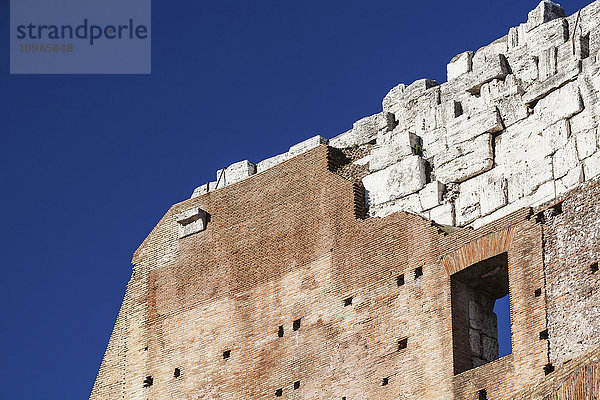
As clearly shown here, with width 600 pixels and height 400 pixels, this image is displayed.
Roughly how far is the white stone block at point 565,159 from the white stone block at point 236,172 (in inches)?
229

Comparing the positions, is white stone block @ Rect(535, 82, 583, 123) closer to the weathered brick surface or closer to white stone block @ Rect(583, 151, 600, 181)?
white stone block @ Rect(583, 151, 600, 181)

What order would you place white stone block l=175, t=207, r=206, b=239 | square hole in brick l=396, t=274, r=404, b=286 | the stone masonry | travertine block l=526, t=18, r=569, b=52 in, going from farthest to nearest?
white stone block l=175, t=207, r=206, b=239 → travertine block l=526, t=18, r=569, b=52 → square hole in brick l=396, t=274, r=404, b=286 → the stone masonry

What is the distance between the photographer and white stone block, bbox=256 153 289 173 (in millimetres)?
23161

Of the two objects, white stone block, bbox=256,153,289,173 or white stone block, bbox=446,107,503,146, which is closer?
white stone block, bbox=446,107,503,146

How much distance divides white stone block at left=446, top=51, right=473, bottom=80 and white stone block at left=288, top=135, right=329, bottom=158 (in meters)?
2.19

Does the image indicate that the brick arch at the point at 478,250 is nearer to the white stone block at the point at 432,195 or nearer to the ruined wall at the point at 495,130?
the ruined wall at the point at 495,130

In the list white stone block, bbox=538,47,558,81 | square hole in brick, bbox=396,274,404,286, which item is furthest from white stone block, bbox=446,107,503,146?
square hole in brick, bbox=396,274,404,286

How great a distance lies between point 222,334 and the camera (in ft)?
71.2

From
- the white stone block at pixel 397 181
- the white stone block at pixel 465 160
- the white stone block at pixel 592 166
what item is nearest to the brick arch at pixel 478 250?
the white stone block at pixel 592 166

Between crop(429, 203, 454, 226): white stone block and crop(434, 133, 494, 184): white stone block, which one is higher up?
crop(434, 133, 494, 184): white stone block

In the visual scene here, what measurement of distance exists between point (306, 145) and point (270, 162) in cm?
78

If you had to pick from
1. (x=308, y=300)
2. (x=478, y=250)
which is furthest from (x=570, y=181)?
(x=308, y=300)

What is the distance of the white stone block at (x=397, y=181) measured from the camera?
833 inches

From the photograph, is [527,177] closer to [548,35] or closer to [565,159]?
[565,159]
